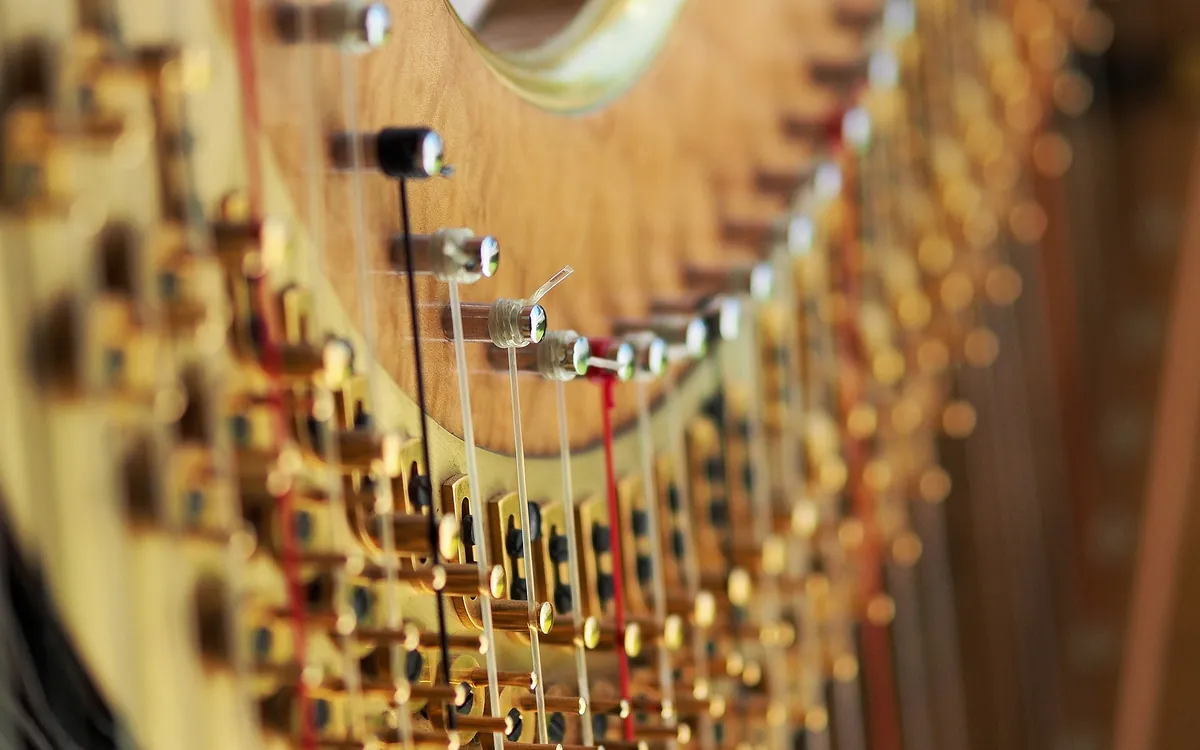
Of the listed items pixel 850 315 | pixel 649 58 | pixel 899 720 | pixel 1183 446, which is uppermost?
pixel 649 58

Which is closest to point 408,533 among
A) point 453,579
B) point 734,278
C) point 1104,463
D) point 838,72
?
point 453,579

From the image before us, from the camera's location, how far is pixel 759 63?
903 millimetres

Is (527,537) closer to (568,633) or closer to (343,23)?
(568,633)

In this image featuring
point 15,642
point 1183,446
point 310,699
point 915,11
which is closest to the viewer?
point 15,642

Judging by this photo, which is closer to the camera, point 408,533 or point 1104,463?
point 408,533

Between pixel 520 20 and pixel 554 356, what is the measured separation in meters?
0.30

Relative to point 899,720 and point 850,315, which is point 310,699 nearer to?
point 850,315

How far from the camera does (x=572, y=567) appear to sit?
600mm

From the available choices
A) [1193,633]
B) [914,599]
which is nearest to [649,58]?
[914,599]

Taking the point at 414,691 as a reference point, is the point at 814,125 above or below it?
above

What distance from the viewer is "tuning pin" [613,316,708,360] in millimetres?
723

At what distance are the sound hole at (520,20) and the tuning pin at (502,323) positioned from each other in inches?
9.8

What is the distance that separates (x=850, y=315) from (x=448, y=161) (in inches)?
20.9

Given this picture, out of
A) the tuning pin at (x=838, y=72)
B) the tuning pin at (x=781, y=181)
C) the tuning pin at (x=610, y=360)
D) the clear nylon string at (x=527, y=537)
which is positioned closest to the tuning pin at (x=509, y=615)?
the clear nylon string at (x=527, y=537)
